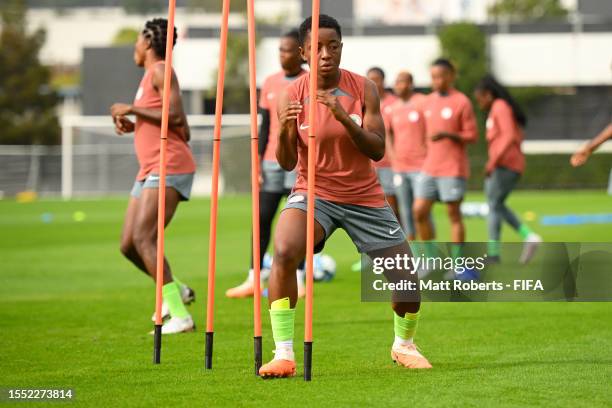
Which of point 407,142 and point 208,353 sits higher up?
point 407,142

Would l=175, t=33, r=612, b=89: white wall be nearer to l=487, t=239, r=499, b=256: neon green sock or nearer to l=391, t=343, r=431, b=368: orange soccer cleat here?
l=487, t=239, r=499, b=256: neon green sock

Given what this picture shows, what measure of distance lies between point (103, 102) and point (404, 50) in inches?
599

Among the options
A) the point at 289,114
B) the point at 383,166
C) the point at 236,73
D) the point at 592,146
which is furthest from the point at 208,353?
the point at 236,73

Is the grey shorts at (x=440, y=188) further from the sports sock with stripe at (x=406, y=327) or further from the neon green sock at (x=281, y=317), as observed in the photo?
the neon green sock at (x=281, y=317)

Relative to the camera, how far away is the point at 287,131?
7.13 meters

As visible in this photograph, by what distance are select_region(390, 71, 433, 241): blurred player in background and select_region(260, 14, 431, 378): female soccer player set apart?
8024 mm

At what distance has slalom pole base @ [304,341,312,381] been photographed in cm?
698

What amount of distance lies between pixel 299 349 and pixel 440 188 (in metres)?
5.70

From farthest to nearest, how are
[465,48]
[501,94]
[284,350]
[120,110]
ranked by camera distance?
[465,48], [501,94], [120,110], [284,350]

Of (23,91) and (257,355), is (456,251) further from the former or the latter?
(23,91)

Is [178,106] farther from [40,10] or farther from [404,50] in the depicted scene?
[40,10]

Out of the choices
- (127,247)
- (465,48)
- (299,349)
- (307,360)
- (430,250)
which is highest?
(465,48)

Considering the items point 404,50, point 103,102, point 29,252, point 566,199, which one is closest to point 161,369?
point 29,252

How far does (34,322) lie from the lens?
10.5 meters
